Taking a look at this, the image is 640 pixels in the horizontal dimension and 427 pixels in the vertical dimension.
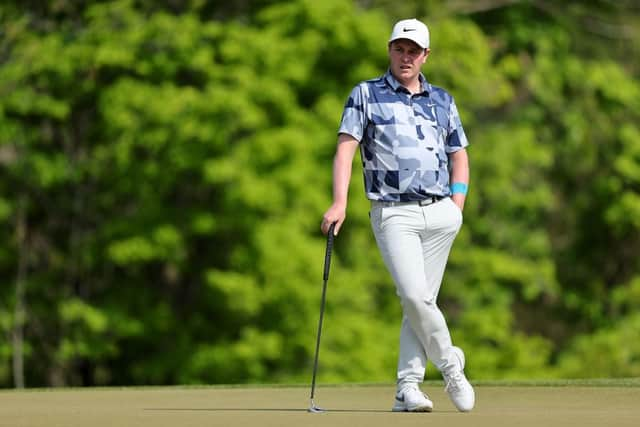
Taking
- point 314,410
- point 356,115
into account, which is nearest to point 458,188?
point 356,115

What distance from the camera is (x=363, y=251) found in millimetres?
25781

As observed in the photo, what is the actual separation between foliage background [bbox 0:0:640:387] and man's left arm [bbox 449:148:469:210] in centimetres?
1486

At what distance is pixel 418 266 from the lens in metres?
8.06

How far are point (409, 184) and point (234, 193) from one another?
15.5m

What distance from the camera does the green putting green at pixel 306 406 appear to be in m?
7.64

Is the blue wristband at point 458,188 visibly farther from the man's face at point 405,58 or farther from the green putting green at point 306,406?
the green putting green at point 306,406

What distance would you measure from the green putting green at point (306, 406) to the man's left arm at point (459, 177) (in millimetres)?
1088

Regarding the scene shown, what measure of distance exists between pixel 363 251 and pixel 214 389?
1456 cm

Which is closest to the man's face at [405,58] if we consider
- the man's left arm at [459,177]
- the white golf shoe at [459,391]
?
the man's left arm at [459,177]

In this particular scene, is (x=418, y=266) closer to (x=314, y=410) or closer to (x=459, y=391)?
(x=459, y=391)

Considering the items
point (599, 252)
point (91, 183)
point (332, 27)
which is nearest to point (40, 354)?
point (91, 183)

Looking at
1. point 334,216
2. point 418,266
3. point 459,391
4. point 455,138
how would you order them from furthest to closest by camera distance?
1. point 455,138
2. point 459,391
3. point 418,266
4. point 334,216

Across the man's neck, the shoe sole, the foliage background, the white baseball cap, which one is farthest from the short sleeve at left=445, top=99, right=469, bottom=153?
the foliage background

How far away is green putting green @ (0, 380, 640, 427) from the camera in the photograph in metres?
7.64
